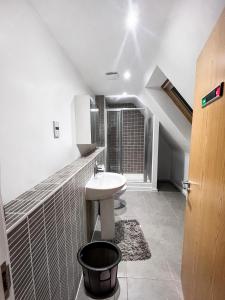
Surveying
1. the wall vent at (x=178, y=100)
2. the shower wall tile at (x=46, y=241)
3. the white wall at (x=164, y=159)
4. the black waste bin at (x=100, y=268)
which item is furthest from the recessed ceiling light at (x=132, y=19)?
the white wall at (x=164, y=159)

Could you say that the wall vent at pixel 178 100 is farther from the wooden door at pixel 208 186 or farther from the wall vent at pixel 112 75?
the wooden door at pixel 208 186

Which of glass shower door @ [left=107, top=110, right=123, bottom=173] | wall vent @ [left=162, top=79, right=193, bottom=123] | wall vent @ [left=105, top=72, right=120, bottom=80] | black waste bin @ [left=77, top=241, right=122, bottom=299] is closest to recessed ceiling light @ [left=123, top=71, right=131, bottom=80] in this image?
wall vent @ [left=105, top=72, right=120, bottom=80]

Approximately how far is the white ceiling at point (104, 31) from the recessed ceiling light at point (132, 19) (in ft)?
0.10

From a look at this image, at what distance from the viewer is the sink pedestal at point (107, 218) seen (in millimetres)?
1883

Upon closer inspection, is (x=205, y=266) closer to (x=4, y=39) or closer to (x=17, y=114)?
(x=17, y=114)

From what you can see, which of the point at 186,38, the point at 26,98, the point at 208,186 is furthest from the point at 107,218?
the point at 186,38

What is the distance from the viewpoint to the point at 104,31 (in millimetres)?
1297

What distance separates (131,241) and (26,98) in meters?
1.87

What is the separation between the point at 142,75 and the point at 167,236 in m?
2.23

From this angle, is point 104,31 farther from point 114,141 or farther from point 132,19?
point 114,141

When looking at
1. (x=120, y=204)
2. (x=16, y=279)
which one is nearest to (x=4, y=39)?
(x=16, y=279)

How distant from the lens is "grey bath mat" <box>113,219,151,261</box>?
1690mm

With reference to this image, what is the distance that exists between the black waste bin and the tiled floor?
112 millimetres

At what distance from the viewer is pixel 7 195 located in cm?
78
